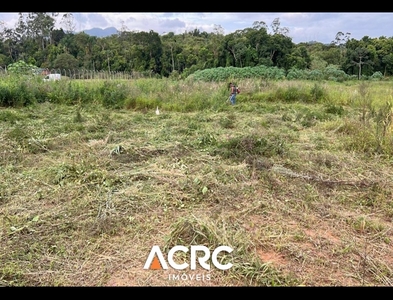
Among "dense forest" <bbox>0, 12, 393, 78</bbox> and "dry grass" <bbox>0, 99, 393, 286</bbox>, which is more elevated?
"dense forest" <bbox>0, 12, 393, 78</bbox>

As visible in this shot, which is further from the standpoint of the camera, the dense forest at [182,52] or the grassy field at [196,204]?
the dense forest at [182,52]

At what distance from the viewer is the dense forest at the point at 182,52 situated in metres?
13.3

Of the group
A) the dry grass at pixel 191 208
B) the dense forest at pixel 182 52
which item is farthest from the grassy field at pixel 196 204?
the dense forest at pixel 182 52

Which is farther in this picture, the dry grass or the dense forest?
the dense forest

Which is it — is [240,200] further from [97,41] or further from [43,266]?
[97,41]

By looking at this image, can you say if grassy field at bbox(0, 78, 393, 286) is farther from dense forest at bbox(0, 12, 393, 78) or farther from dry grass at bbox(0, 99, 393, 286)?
dense forest at bbox(0, 12, 393, 78)

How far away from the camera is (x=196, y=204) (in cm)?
232

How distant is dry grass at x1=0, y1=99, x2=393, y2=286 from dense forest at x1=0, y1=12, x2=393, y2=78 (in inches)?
393

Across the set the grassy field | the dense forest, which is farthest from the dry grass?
the dense forest

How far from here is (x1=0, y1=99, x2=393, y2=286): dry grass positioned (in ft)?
5.31

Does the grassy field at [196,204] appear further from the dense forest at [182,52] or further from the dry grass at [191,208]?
the dense forest at [182,52]

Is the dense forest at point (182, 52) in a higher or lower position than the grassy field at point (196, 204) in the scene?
higher

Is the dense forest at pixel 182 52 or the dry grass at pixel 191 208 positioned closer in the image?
the dry grass at pixel 191 208

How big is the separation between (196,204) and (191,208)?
74mm
